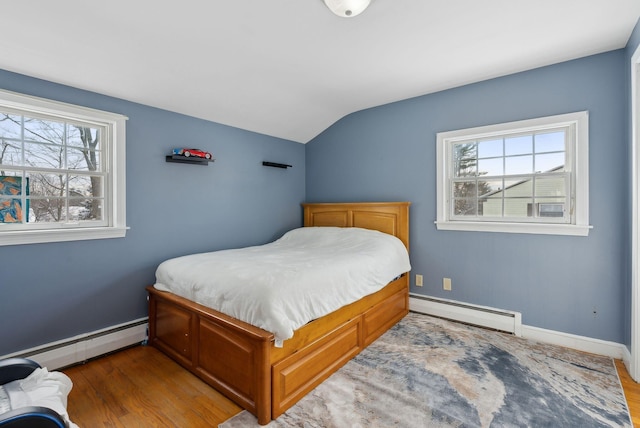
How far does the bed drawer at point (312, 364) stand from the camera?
1.71m

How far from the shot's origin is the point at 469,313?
296 centimetres

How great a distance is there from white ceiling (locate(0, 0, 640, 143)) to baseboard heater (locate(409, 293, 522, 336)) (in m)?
2.23

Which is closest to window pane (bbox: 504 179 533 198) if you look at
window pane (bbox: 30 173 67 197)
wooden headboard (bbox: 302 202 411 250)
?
wooden headboard (bbox: 302 202 411 250)

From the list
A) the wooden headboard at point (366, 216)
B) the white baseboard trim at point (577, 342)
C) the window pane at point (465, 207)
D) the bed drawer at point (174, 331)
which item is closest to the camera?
the bed drawer at point (174, 331)

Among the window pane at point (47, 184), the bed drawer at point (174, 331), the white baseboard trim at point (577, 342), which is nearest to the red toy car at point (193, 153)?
the window pane at point (47, 184)

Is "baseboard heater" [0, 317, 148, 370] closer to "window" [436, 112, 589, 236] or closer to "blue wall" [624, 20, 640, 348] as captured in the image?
"window" [436, 112, 589, 236]

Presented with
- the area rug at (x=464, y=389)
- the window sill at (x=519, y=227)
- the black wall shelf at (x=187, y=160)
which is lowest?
the area rug at (x=464, y=389)

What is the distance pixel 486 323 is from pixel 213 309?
2.53m

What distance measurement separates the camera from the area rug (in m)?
1.65

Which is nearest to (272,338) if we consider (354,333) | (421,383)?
(354,333)

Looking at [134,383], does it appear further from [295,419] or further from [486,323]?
[486,323]

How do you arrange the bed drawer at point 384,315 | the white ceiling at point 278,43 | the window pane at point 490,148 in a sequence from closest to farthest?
1. the white ceiling at point 278,43
2. the bed drawer at point 384,315
3. the window pane at point 490,148

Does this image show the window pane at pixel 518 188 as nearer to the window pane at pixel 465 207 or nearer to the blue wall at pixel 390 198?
the window pane at pixel 465 207

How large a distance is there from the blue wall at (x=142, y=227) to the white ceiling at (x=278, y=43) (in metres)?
0.22
